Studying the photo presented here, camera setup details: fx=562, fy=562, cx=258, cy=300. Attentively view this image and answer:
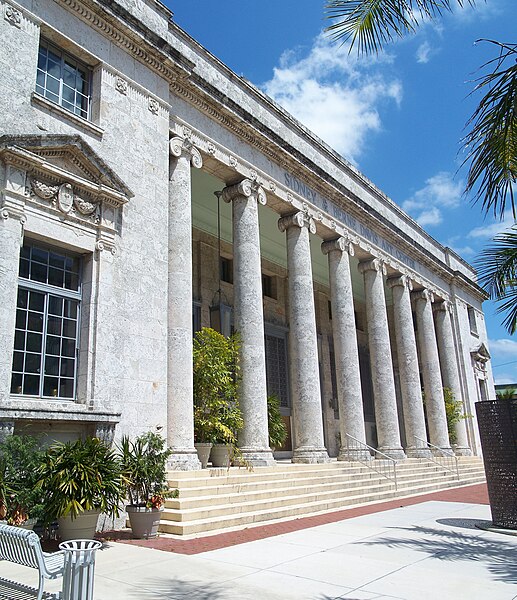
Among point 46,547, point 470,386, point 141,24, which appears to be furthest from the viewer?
point 470,386

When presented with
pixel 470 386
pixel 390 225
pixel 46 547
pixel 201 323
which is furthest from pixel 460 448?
pixel 46 547

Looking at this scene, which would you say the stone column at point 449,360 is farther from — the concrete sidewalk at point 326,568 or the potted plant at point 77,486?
the potted plant at point 77,486

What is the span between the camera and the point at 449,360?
30125mm

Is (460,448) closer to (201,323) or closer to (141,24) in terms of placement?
(201,323)

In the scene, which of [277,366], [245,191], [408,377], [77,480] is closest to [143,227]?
[245,191]

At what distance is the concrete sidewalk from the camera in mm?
6035

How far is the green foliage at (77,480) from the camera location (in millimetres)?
8484

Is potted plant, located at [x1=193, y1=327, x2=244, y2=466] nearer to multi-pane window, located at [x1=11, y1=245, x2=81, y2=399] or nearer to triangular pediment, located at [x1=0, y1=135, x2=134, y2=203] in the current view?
multi-pane window, located at [x1=11, y1=245, x2=81, y2=399]

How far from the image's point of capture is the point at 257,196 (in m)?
17.6

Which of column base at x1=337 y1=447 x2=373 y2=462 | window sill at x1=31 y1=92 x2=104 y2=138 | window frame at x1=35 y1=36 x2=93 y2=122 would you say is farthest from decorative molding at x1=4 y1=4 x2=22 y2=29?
column base at x1=337 y1=447 x2=373 y2=462

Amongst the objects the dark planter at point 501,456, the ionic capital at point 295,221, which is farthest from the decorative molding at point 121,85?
the dark planter at point 501,456

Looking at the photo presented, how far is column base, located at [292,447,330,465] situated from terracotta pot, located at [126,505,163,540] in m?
8.09

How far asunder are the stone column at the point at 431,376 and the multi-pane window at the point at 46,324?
20082mm

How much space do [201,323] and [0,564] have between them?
46.8ft
